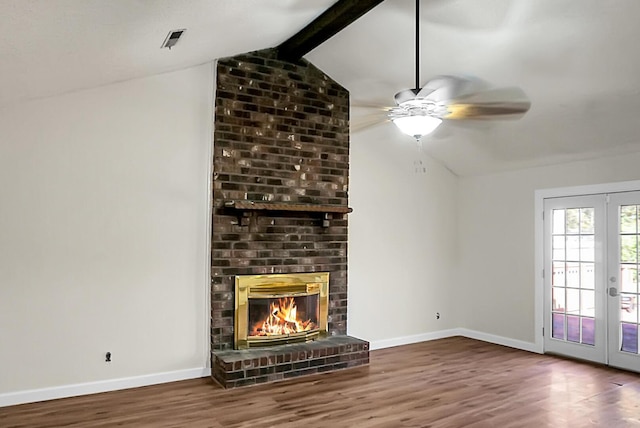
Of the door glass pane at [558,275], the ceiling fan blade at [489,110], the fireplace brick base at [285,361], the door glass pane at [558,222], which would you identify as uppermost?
the ceiling fan blade at [489,110]

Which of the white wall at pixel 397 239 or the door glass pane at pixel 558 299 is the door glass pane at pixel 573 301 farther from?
the white wall at pixel 397 239

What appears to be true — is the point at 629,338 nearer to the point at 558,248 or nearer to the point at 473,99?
the point at 558,248

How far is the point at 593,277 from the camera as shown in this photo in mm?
5371

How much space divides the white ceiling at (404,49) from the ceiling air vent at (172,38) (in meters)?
0.06

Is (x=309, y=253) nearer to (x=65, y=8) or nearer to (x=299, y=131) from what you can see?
(x=299, y=131)

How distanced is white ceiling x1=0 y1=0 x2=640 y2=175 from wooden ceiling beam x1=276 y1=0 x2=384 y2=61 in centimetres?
9

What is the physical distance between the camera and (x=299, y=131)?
5.32 meters

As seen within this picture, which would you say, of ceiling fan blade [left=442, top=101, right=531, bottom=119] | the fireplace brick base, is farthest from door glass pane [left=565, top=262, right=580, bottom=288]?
the fireplace brick base

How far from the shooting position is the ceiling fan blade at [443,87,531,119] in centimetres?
474

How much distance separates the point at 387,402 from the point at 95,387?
253cm

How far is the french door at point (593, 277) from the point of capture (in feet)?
16.6

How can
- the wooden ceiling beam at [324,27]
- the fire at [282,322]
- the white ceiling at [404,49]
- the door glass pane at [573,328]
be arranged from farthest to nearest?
the door glass pane at [573,328], the fire at [282,322], the wooden ceiling beam at [324,27], the white ceiling at [404,49]

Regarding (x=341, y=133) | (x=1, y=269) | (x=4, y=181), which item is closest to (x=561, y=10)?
(x=341, y=133)

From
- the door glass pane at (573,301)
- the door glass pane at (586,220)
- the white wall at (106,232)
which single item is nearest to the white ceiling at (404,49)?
the white wall at (106,232)
